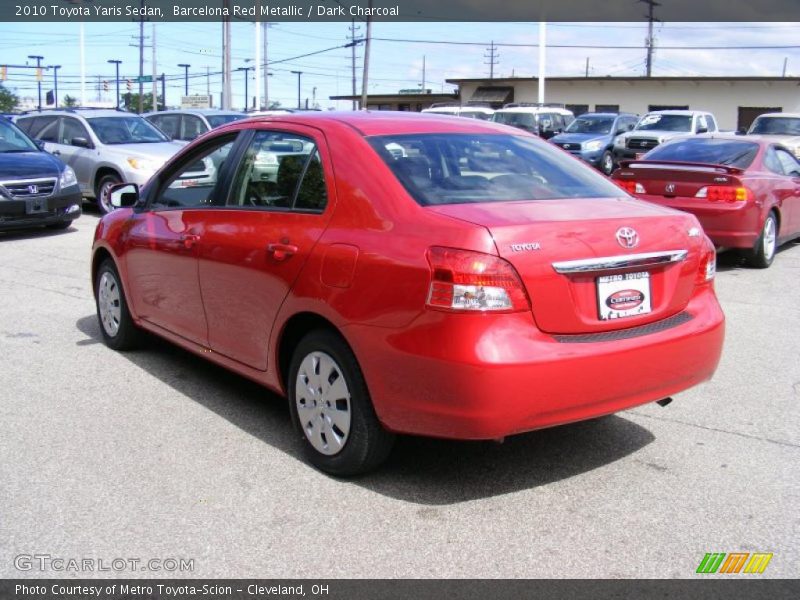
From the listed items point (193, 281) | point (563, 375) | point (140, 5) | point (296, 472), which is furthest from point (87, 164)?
point (140, 5)

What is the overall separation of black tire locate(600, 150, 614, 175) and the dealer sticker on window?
20.3 meters

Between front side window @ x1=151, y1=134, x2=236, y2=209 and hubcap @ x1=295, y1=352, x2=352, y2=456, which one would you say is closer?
hubcap @ x1=295, y1=352, x2=352, y2=456

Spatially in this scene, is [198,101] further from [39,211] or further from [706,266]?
[706,266]

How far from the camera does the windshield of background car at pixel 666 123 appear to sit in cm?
2308

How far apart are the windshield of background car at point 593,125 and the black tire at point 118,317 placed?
67.3ft

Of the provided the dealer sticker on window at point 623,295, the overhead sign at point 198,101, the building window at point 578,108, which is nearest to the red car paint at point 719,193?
the dealer sticker on window at point 623,295

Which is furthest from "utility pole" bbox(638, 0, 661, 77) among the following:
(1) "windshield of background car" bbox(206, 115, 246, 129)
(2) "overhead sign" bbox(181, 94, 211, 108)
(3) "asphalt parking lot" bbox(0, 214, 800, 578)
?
(3) "asphalt parking lot" bbox(0, 214, 800, 578)

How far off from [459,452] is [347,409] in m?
0.79

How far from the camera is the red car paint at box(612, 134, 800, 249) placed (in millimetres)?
9625

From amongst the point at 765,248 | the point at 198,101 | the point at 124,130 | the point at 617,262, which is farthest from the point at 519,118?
the point at 198,101

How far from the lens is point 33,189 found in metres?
12.2

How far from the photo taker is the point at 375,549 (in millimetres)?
3445

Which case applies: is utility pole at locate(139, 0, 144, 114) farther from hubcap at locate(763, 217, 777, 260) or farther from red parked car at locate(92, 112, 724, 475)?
red parked car at locate(92, 112, 724, 475)

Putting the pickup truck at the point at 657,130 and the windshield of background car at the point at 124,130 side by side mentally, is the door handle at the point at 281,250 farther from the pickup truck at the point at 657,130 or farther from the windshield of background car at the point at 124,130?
the pickup truck at the point at 657,130
